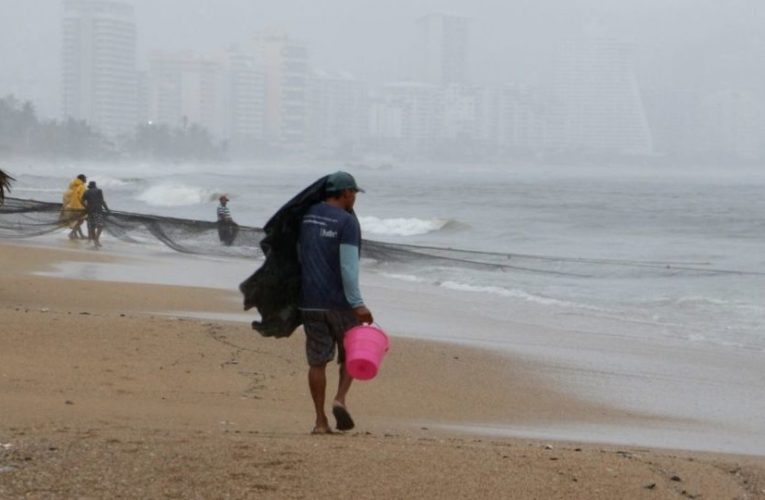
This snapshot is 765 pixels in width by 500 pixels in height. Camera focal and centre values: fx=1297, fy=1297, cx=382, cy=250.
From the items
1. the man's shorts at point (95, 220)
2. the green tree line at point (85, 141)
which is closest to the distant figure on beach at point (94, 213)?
the man's shorts at point (95, 220)

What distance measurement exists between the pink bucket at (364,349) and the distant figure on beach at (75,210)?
17601mm

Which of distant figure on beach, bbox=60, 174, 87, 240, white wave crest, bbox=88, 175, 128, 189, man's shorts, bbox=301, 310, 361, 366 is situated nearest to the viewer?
man's shorts, bbox=301, 310, 361, 366

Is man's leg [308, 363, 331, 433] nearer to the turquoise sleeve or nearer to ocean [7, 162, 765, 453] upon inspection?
the turquoise sleeve

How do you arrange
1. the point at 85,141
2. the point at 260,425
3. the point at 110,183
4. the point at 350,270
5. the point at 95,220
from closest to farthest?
the point at 350,270
the point at 260,425
the point at 95,220
the point at 110,183
the point at 85,141

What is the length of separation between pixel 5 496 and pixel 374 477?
1.37 m

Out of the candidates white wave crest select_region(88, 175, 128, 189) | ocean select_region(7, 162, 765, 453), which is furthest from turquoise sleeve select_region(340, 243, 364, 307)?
white wave crest select_region(88, 175, 128, 189)

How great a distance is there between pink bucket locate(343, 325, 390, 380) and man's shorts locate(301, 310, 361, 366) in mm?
59

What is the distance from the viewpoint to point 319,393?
6.38 meters

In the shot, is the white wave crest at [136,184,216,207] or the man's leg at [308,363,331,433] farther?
the white wave crest at [136,184,216,207]

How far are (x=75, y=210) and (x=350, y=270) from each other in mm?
17746

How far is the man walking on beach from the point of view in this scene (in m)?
6.14

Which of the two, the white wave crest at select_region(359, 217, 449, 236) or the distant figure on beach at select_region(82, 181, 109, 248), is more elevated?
the distant figure on beach at select_region(82, 181, 109, 248)

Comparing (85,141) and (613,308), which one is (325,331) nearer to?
(613,308)

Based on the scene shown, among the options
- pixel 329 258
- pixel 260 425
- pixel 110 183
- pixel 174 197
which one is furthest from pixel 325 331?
pixel 110 183
